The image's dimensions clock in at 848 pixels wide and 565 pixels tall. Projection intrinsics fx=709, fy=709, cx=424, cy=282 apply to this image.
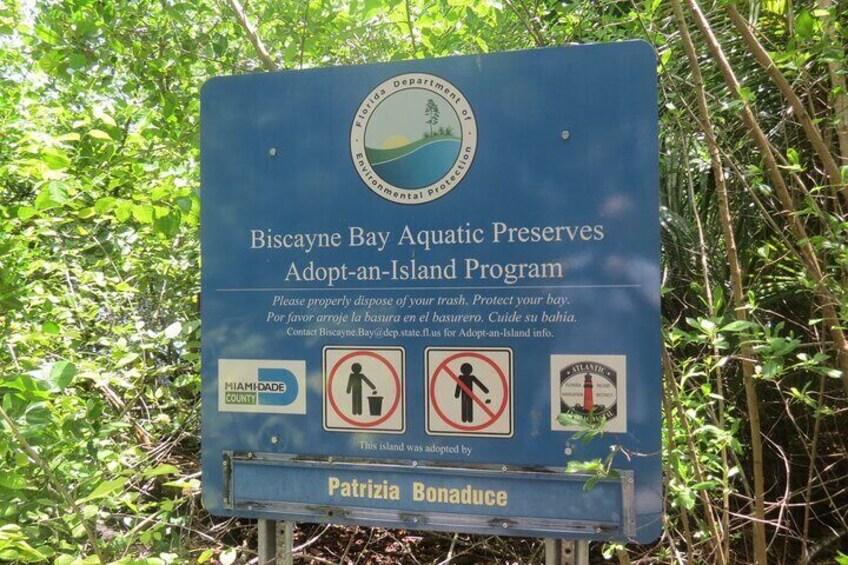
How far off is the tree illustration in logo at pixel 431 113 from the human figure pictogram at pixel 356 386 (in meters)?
0.65

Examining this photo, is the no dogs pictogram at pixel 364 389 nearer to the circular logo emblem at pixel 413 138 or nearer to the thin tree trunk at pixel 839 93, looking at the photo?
the circular logo emblem at pixel 413 138

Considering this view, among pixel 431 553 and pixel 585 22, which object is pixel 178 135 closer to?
pixel 585 22

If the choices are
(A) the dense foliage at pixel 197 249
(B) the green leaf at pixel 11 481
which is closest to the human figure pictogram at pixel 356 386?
(A) the dense foliage at pixel 197 249

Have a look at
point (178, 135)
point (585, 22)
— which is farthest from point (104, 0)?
point (585, 22)

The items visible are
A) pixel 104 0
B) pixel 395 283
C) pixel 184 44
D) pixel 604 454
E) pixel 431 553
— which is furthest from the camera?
pixel 431 553

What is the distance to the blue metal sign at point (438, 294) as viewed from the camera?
170cm

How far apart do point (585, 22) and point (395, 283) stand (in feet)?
5.67

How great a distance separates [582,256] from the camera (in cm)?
172

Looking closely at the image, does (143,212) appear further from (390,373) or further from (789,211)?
(789,211)

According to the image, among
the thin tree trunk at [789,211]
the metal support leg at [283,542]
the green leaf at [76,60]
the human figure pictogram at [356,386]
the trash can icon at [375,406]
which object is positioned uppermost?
the green leaf at [76,60]

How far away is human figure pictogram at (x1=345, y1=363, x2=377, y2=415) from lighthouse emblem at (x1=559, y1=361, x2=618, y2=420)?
49 centimetres

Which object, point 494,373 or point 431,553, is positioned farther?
point 431,553

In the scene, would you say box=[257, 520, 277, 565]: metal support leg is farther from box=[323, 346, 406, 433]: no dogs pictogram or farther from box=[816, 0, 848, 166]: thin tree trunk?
box=[816, 0, 848, 166]: thin tree trunk

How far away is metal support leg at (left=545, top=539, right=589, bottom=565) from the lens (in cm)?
176
